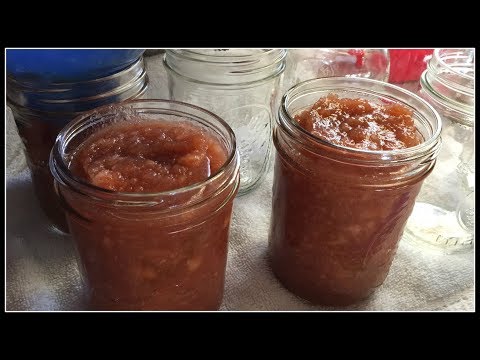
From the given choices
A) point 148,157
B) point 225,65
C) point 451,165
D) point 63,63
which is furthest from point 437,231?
point 63,63

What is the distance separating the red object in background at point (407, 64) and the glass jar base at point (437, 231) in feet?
1.42

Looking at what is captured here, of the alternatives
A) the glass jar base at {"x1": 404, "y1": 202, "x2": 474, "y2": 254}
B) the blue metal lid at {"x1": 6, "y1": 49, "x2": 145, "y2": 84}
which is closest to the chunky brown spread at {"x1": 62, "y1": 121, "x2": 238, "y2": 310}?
the blue metal lid at {"x1": 6, "y1": 49, "x2": 145, "y2": 84}

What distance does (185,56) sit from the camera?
3.78 ft

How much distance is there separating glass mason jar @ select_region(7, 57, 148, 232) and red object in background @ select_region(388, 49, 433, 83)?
0.77m

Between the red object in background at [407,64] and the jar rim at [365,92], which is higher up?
the jar rim at [365,92]

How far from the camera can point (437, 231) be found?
1213 mm

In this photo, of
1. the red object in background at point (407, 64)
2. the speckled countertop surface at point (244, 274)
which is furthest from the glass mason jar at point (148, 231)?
the red object in background at point (407, 64)

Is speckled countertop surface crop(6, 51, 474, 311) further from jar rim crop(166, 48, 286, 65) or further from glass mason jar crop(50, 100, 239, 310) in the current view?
jar rim crop(166, 48, 286, 65)

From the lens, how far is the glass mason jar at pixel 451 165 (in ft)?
3.71

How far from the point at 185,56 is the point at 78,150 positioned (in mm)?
364

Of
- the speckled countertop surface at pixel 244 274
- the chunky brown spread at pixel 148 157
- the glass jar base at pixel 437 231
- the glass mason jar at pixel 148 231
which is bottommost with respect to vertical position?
the speckled countertop surface at pixel 244 274

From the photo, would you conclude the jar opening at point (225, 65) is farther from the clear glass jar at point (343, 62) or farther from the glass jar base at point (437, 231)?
the glass jar base at point (437, 231)

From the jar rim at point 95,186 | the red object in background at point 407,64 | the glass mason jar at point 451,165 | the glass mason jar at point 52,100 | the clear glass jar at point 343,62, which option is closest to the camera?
the jar rim at point 95,186

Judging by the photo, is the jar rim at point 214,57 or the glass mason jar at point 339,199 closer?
the glass mason jar at point 339,199
